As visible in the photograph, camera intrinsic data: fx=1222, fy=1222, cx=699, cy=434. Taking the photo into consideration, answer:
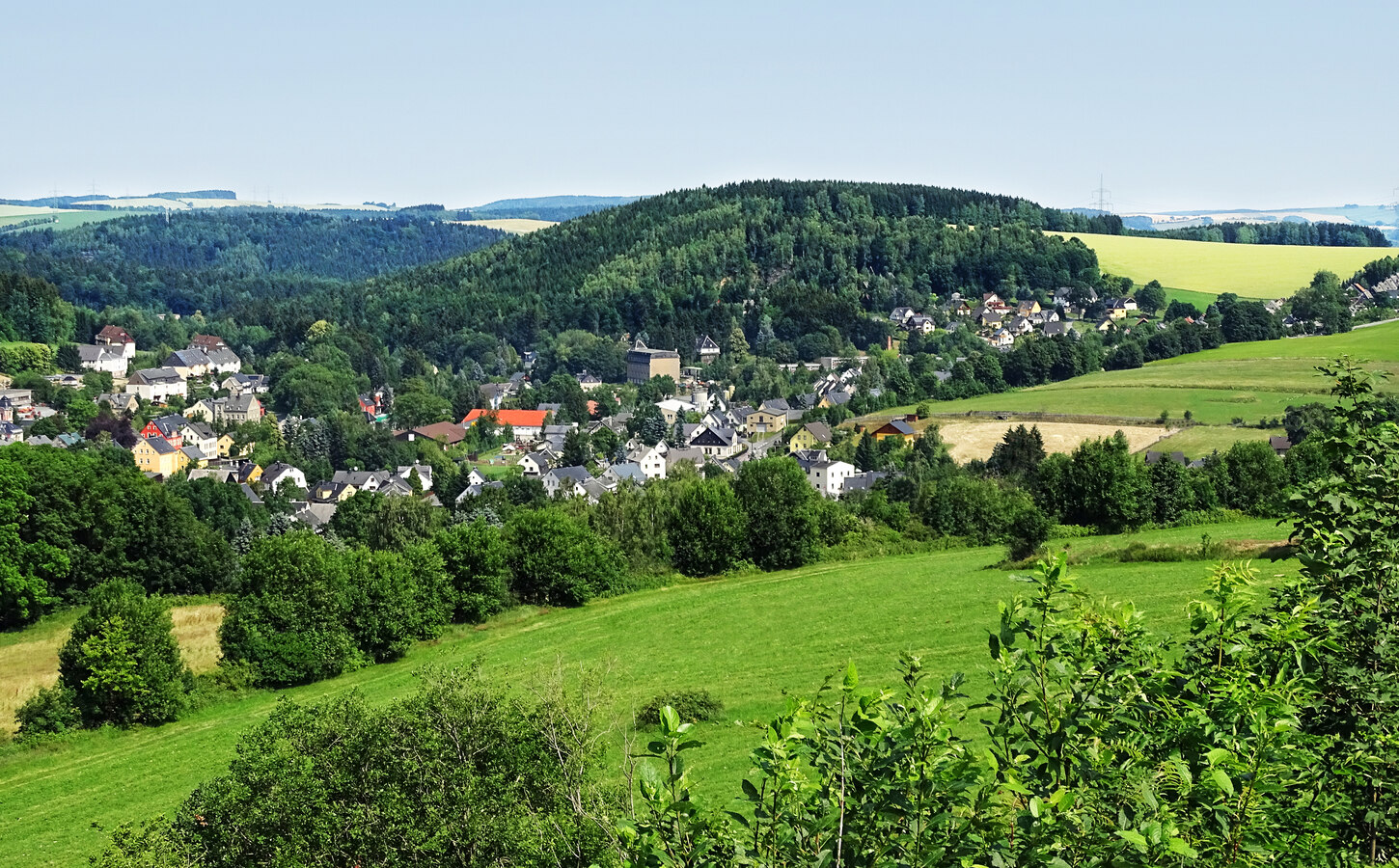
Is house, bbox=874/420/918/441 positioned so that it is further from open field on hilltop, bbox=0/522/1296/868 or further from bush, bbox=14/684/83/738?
bush, bbox=14/684/83/738

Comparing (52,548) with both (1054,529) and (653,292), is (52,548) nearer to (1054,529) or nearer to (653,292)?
(1054,529)

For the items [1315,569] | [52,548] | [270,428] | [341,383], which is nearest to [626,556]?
[52,548]

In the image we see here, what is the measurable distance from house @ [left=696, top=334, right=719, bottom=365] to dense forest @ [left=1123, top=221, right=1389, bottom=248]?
70.7 meters

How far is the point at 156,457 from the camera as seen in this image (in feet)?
263

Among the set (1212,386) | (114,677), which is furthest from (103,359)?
(114,677)

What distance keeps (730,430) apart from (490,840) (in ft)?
239

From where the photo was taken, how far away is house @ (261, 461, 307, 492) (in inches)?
2889

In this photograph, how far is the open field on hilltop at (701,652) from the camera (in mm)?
22891

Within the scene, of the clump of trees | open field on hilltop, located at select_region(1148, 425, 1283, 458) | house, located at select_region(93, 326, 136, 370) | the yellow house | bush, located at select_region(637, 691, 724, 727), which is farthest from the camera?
house, located at select_region(93, 326, 136, 370)

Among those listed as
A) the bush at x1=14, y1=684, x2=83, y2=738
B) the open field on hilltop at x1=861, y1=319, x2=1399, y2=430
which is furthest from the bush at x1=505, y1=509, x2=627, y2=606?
the open field on hilltop at x1=861, y1=319, x2=1399, y2=430

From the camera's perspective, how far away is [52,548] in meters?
40.8

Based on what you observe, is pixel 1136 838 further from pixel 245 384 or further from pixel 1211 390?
pixel 245 384

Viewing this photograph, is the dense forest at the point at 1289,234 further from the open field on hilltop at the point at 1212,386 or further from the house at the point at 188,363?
the house at the point at 188,363

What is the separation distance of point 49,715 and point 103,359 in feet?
321
